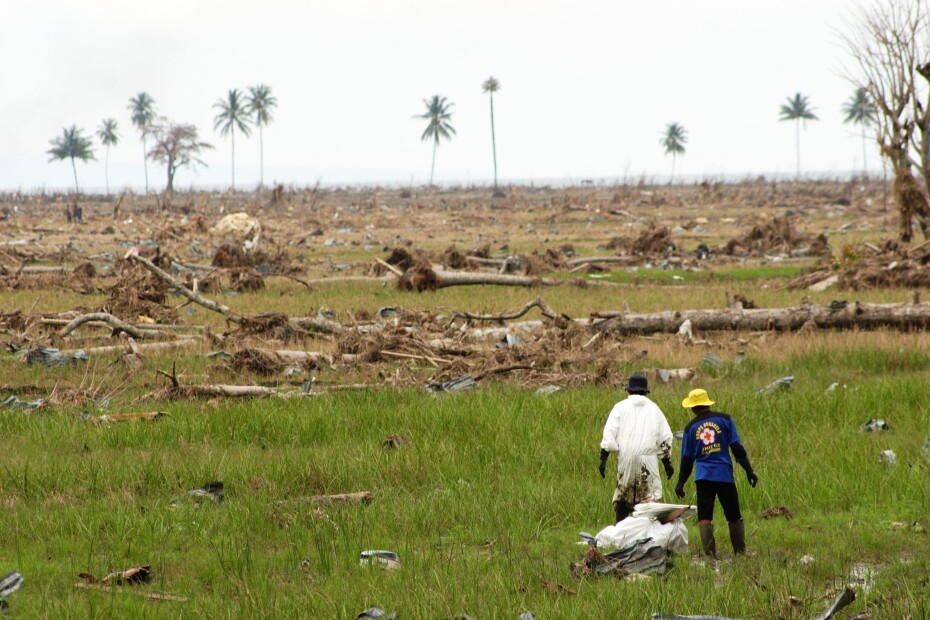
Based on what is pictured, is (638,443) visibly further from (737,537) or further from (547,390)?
(547,390)

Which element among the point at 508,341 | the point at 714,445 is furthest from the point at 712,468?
the point at 508,341

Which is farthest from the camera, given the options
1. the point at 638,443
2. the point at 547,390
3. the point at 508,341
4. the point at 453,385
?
the point at 508,341

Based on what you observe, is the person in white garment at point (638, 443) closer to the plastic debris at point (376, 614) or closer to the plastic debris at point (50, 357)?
the plastic debris at point (376, 614)

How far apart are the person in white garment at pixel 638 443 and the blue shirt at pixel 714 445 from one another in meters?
0.26

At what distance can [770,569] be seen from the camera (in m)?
5.81

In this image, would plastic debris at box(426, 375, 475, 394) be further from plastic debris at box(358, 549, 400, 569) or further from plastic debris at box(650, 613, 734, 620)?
plastic debris at box(650, 613, 734, 620)

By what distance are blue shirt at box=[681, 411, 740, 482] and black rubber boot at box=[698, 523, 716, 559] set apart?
0.99 feet

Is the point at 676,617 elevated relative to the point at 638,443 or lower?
lower

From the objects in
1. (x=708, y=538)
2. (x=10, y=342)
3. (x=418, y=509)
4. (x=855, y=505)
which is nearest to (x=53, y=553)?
(x=418, y=509)

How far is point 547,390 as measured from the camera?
11.6 meters

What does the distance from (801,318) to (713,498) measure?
394 inches

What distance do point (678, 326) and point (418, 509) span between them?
898 centimetres

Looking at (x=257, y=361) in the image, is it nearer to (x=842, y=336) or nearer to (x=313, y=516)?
(x=313, y=516)

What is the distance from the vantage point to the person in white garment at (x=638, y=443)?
656cm
